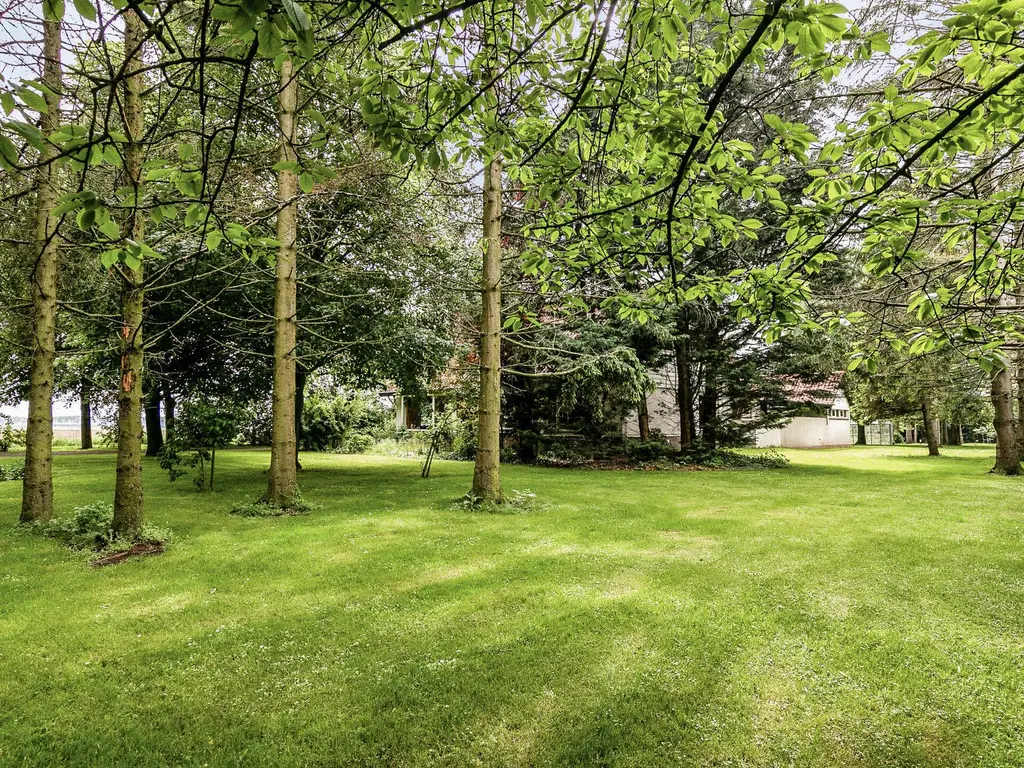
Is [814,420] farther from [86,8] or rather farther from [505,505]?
[86,8]

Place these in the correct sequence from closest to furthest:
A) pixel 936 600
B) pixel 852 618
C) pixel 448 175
A: pixel 852 618 → pixel 936 600 → pixel 448 175

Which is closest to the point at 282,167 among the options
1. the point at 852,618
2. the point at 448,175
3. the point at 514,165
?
the point at 514,165

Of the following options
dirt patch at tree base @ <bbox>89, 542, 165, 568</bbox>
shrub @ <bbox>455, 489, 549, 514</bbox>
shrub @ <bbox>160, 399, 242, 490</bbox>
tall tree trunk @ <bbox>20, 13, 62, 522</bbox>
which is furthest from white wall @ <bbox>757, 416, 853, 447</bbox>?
tall tree trunk @ <bbox>20, 13, 62, 522</bbox>

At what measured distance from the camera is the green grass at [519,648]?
2.70 metres

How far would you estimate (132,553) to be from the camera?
5645 millimetres

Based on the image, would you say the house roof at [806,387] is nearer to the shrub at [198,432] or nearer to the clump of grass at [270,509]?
the clump of grass at [270,509]

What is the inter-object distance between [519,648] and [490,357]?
18.1 feet

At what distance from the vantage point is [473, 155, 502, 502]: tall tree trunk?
8.60 metres

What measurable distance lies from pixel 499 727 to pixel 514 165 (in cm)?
322

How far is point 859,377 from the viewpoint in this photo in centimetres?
1900

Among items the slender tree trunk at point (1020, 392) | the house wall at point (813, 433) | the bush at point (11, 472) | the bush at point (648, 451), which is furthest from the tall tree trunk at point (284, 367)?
the house wall at point (813, 433)

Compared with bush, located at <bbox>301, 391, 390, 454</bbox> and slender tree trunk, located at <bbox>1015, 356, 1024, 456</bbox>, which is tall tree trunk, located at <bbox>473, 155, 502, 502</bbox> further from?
bush, located at <bbox>301, 391, 390, 454</bbox>

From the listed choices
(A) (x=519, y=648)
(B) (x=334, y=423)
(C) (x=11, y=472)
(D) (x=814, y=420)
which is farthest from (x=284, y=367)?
(D) (x=814, y=420)

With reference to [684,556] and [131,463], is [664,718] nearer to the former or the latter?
[684,556]
